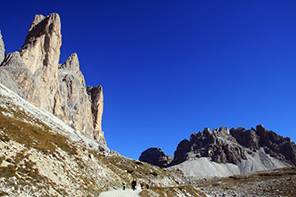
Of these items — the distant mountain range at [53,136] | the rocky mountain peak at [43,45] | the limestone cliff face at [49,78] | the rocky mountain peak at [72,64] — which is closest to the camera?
the distant mountain range at [53,136]

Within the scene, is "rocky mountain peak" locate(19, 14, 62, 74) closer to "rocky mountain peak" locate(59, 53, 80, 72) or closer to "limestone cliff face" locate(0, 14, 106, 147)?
"limestone cliff face" locate(0, 14, 106, 147)

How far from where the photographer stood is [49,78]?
124m

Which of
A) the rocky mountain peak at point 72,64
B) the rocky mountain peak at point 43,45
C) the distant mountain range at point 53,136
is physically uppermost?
the rocky mountain peak at point 72,64

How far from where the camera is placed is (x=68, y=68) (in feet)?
602

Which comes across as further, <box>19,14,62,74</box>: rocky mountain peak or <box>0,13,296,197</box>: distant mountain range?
<box>19,14,62,74</box>: rocky mountain peak

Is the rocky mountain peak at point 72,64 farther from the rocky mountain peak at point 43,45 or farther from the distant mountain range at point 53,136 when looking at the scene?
the rocky mountain peak at point 43,45

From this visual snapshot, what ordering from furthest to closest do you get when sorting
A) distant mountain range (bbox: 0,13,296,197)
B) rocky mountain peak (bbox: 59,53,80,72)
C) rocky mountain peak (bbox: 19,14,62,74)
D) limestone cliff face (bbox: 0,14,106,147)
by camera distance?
rocky mountain peak (bbox: 59,53,80,72) < rocky mountain peak (bbox: 19,14,62,74) < limestone cliff face (bbox: 0,14,106,147) < distant mountain range (bbox: 0,13,296,197)

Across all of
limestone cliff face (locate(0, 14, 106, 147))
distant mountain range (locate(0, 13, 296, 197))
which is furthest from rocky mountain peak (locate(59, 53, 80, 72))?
distant mountain range (locate(0, 13, 296, 197))

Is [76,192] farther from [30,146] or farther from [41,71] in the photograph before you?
[41,71]

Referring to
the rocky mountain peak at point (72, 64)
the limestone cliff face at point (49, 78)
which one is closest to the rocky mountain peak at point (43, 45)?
the limestone cliff face at point (49, 78)

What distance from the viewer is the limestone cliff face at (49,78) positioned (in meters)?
100

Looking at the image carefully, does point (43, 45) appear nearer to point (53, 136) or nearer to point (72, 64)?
point (72, 64)

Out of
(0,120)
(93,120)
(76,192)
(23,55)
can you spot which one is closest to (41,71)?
(23,55)

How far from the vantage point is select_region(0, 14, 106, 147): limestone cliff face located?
10044 cm
